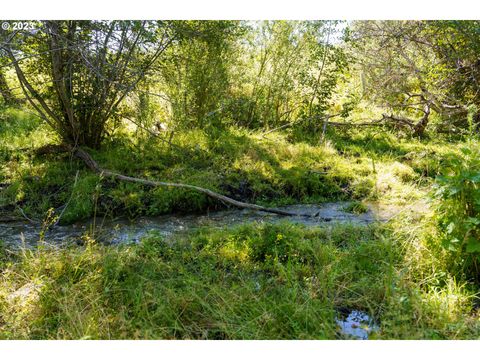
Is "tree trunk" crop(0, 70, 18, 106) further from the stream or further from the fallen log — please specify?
the stream

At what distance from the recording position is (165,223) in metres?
5.56

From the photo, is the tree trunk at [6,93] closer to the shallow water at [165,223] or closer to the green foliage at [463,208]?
the shallow water at [165,223]

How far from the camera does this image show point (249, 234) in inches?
186

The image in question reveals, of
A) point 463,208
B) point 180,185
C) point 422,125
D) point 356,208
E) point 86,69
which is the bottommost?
point 356,208

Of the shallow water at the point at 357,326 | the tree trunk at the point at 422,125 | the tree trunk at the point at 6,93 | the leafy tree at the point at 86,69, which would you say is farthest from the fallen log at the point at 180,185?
the tree trunk at the point at 422,125

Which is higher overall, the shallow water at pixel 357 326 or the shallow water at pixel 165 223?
the shallow water at pixel 165 223

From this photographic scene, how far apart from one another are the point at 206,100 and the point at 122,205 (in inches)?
134

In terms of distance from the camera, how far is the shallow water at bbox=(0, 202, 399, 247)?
4.96 metres

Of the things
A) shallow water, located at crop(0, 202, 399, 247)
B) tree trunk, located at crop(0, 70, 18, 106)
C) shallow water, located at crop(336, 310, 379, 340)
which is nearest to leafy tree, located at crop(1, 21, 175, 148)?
tree trunk, located at crop(0, 70, 18, 106)

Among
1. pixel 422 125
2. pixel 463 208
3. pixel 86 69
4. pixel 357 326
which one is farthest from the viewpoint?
pixel 422 125

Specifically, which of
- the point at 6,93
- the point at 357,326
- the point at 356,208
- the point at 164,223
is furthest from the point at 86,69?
the point at 357,326

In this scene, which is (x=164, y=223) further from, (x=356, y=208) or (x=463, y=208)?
(x=463, y=208)

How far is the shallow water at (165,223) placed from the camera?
195 inches

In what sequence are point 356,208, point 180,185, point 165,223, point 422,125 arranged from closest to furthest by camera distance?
point 165,223
point 180,185
point 356,208
point 422,125
